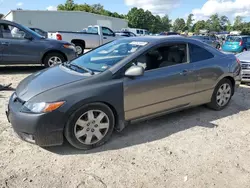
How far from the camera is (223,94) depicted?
5141mm

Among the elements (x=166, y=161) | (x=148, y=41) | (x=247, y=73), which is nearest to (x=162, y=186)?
(x=166, y=161)

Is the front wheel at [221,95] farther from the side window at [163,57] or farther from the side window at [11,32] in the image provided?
the side window at [11,32]

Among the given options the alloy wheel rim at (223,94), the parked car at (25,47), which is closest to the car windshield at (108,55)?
the alloy wheel rim at (223,94)

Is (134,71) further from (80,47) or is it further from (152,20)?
(152,20)

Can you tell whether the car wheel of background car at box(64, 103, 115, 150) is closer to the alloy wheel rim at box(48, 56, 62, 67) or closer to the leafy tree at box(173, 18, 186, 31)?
the alloy wheel rim at box(48, 56, 62, 67)

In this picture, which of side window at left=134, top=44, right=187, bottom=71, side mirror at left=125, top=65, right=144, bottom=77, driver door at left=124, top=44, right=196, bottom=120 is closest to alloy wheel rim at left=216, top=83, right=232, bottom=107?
driver door at left=124, top=44, right=196, bottom=120

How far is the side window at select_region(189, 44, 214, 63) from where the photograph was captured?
457cm

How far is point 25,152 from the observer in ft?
11.3

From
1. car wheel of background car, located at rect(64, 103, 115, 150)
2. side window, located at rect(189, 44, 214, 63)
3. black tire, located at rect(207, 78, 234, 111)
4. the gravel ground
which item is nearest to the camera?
the gravel ground

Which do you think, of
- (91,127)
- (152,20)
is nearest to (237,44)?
(91,127)

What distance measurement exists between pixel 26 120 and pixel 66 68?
4.07 feet

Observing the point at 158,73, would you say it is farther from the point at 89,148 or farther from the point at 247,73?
the point at 247,73

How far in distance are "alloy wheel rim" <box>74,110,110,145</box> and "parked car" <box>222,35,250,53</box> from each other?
694 inches

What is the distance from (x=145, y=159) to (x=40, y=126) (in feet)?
4.52
